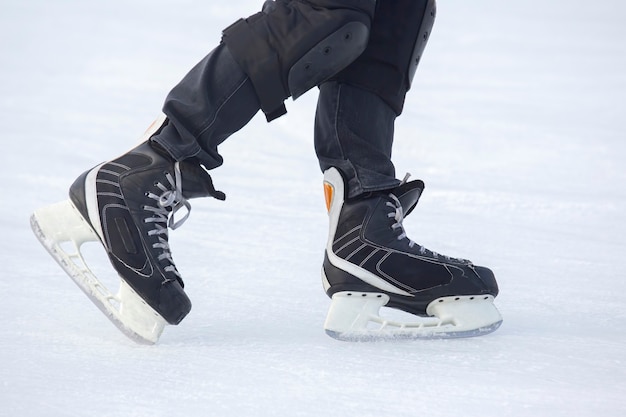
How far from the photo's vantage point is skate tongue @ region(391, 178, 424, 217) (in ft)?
4.42

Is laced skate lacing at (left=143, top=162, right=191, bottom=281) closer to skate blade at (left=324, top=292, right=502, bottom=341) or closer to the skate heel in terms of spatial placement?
the skate heel

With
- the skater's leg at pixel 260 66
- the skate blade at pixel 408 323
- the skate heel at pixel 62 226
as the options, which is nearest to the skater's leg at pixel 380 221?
the skate blade at pixel 408 323

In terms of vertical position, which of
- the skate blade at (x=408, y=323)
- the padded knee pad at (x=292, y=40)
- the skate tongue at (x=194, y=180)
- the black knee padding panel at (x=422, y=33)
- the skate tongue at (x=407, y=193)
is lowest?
the skate blade at (x=408, y=323)

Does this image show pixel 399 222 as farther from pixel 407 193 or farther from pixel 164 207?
pixel 164 207

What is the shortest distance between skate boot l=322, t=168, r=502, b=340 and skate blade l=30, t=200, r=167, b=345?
0.26m

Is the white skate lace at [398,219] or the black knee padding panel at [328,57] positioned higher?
the black knee padding panel at [328,57]

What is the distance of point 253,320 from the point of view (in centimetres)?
130

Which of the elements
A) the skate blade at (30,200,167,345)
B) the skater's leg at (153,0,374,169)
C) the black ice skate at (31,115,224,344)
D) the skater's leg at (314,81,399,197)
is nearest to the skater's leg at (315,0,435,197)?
the skater's leg at (314,81,399,197)

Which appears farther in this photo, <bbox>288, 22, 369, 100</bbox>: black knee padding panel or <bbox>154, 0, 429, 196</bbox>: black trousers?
<bbox>154, 0, 429, 196</bbox>: black trousers

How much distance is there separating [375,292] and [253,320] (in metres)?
0.18

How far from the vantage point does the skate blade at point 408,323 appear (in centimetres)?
122

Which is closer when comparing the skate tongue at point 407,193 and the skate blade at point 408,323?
the skate blade at point 408,323

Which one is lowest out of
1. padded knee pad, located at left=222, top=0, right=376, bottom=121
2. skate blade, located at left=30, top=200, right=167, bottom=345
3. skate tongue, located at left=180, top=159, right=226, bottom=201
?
skate blade, located at left=30, top=200, right=167, bottom=345

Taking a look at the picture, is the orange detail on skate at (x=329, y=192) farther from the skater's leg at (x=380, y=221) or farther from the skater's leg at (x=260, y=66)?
the skater's leg at (x=260, y=66)
